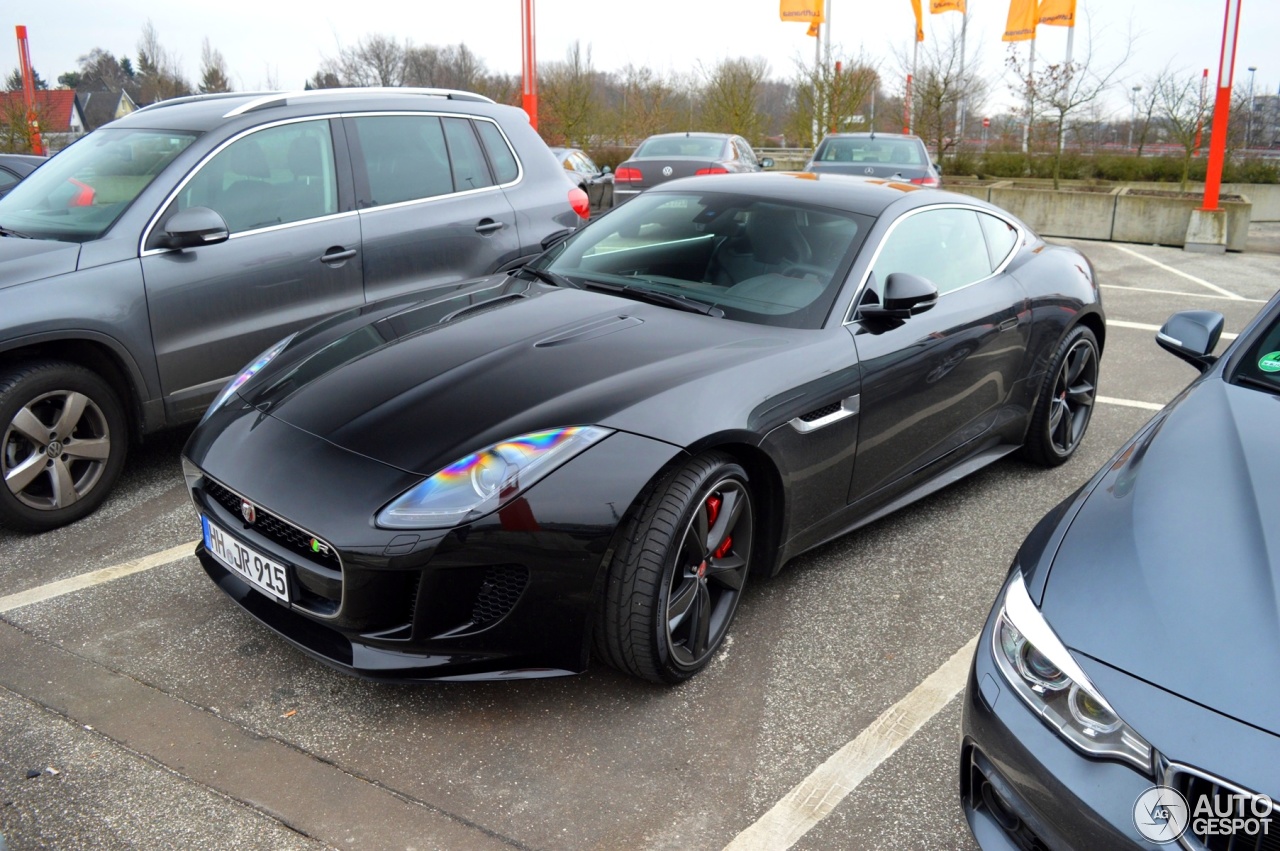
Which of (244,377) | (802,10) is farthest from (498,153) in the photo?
(802,10)

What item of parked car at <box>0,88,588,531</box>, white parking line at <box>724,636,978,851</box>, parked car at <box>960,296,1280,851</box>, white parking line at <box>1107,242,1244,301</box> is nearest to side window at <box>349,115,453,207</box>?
parked car at <box>0,88,588,531</box>

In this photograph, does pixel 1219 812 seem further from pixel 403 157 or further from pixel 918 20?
pixel 918 20

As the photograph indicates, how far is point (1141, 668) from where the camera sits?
1.85m

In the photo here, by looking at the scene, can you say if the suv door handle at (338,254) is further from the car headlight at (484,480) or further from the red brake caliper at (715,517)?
the red brake caliper at (715,517)

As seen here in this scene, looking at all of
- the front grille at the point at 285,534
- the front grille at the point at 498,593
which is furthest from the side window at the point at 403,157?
the front grille at the point at 498,593

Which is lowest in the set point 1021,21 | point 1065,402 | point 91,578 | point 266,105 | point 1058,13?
point 91,578

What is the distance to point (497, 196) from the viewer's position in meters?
5.66

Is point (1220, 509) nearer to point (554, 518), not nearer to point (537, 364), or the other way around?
point (554, 518)

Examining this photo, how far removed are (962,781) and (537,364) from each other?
1680 millimetres

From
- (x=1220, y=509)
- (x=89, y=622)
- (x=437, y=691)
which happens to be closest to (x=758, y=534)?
(x=437, y=691)

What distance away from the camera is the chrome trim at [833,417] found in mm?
3277

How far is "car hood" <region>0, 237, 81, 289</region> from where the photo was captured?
3.92m

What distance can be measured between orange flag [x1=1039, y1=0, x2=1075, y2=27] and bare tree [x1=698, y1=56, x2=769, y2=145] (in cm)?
992

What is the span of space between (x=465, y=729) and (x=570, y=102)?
33360 millimetres
